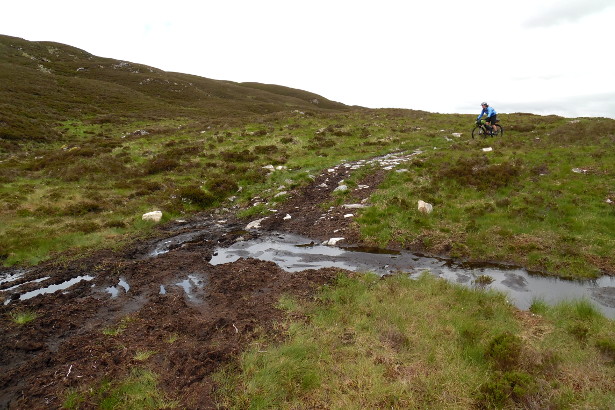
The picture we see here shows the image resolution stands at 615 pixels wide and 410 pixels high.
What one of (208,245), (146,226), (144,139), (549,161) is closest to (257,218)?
(208,245)

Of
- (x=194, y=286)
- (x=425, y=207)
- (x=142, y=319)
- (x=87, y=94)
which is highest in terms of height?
(x=87, y=94)

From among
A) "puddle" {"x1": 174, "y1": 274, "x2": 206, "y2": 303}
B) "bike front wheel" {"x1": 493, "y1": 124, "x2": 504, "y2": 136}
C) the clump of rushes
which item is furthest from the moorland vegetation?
the clump of rushes

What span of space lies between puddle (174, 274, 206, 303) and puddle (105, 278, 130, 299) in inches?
42.4

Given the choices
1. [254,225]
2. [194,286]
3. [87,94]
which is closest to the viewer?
[194,286]

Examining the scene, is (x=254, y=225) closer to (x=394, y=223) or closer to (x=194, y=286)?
(x=194, y=286)

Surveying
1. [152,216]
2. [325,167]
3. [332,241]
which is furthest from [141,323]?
[325,167]

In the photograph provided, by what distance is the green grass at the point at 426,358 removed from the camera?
5965mm

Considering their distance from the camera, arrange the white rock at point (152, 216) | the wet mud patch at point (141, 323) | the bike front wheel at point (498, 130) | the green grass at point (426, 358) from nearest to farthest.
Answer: the green grass at point (426, 358)
the wet mud patch at point (141, 323)
the white rock at point (152, 216)
the bike front wheel at point (498, 130)

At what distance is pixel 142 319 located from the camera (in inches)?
324

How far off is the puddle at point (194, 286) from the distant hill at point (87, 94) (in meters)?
34.7

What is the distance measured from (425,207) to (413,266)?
451 centimetres

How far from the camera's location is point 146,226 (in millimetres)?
16078

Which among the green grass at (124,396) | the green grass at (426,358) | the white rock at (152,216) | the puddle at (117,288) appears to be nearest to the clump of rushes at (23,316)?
the puddle at (117,288)

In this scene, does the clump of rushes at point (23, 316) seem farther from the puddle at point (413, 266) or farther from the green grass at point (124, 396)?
the puddle at point (413, 266)
